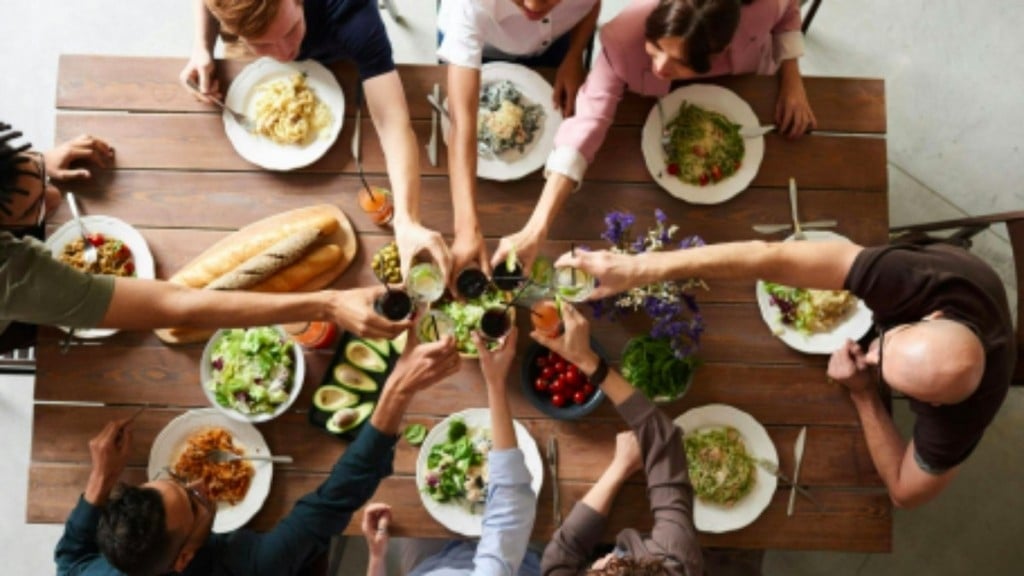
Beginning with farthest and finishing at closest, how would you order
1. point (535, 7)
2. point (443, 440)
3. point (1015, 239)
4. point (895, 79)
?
point (895, 79) < point (1015, 239) < point (443, 440) < point (535, 7)

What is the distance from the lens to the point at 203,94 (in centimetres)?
230

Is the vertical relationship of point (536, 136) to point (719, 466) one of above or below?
above

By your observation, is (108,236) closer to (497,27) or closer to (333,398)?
(333,398)

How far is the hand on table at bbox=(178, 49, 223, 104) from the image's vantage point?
2.28 metres

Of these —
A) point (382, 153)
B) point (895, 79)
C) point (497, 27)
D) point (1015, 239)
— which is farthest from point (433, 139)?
point (895, 79)

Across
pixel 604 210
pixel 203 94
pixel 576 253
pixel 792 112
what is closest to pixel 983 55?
pixel 792 112

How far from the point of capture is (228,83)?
236 centimetres

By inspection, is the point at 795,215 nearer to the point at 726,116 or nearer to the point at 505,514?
the point at 726,116

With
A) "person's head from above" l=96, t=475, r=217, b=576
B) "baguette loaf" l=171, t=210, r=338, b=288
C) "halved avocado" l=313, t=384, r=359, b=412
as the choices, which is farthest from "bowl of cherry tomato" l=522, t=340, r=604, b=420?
"person's head from above" l=96, t=475, r=217, b=576

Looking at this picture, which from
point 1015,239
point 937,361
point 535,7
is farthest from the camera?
point 1015,239

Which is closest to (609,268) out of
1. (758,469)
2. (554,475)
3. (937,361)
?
(554,475)

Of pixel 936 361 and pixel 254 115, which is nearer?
pixel 936 361

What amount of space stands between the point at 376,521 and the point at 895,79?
9.83 feet

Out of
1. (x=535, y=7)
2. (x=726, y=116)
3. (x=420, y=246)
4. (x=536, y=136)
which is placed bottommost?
(x=420, y=246)
